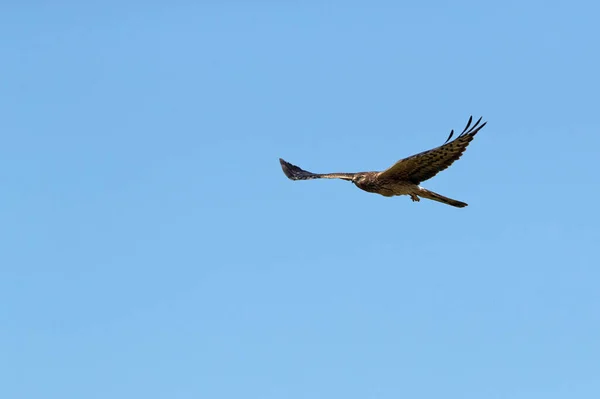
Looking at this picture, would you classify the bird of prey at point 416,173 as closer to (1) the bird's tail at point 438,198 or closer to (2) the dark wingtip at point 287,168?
(1) the bird's tail at point 438,198

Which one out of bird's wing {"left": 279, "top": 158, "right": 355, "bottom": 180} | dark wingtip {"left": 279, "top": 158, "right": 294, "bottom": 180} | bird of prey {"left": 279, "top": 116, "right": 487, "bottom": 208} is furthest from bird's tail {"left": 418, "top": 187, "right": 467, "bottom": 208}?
dark wingtip {"left": 279, "top": 158, "right": 294, "bottom": 180}

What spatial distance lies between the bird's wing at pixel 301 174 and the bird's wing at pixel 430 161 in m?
2.56

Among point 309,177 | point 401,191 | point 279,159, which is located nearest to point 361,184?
point 401,191

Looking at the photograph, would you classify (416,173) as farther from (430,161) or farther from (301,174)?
(301,174)

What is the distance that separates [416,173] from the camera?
106ft

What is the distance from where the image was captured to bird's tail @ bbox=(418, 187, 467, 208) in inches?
1288

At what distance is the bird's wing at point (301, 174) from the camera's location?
3541cm

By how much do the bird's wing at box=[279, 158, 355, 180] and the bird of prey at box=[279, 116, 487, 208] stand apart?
369 millimetres

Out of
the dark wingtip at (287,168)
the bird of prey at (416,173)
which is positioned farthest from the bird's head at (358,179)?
the dark wingtip at (287,168)

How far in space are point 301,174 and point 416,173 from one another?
712 centimetres

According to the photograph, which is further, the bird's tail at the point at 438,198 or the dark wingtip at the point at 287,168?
the dark wingtip at the point at 287,168

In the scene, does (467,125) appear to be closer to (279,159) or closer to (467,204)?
(467,204)

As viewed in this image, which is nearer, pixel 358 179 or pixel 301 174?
pixel 358 179

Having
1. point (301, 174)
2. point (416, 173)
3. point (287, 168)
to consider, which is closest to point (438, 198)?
point (416, 173)
